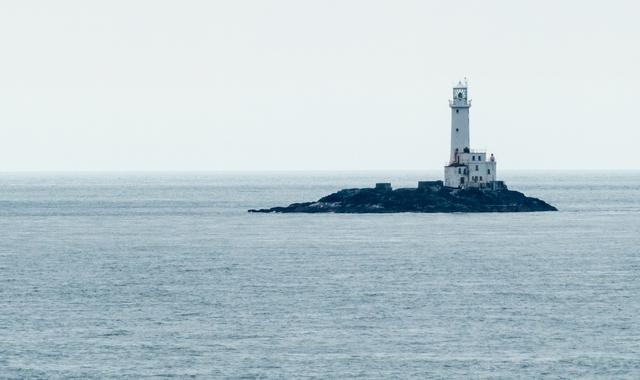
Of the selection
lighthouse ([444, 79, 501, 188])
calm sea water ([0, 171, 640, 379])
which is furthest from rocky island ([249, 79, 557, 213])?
calm sea water ([0, 171, 640, 379])

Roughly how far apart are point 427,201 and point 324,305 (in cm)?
8848

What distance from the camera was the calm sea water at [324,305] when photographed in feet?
163

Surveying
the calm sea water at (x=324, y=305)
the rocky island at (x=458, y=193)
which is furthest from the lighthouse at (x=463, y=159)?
the calm sea water at (x=324, y=305)

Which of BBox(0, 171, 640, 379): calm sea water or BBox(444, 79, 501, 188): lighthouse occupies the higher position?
BBox(444, 79, 501, 188): lighthouse

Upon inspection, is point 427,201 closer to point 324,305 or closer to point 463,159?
point 463,159

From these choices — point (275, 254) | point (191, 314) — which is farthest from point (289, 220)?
point (191, 314)

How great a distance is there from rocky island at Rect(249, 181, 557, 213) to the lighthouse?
1.20m

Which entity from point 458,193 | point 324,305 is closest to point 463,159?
point 458,193

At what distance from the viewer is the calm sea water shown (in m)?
49.5

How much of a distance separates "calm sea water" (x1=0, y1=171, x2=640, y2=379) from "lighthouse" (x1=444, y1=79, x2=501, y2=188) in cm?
A: 2520

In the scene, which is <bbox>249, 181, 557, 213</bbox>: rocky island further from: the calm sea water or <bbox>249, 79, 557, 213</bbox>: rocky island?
the calm sea water

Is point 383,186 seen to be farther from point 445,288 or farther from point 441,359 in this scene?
point 441,359

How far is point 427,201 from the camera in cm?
15262

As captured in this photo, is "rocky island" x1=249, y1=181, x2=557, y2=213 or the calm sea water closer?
the calm sea water
